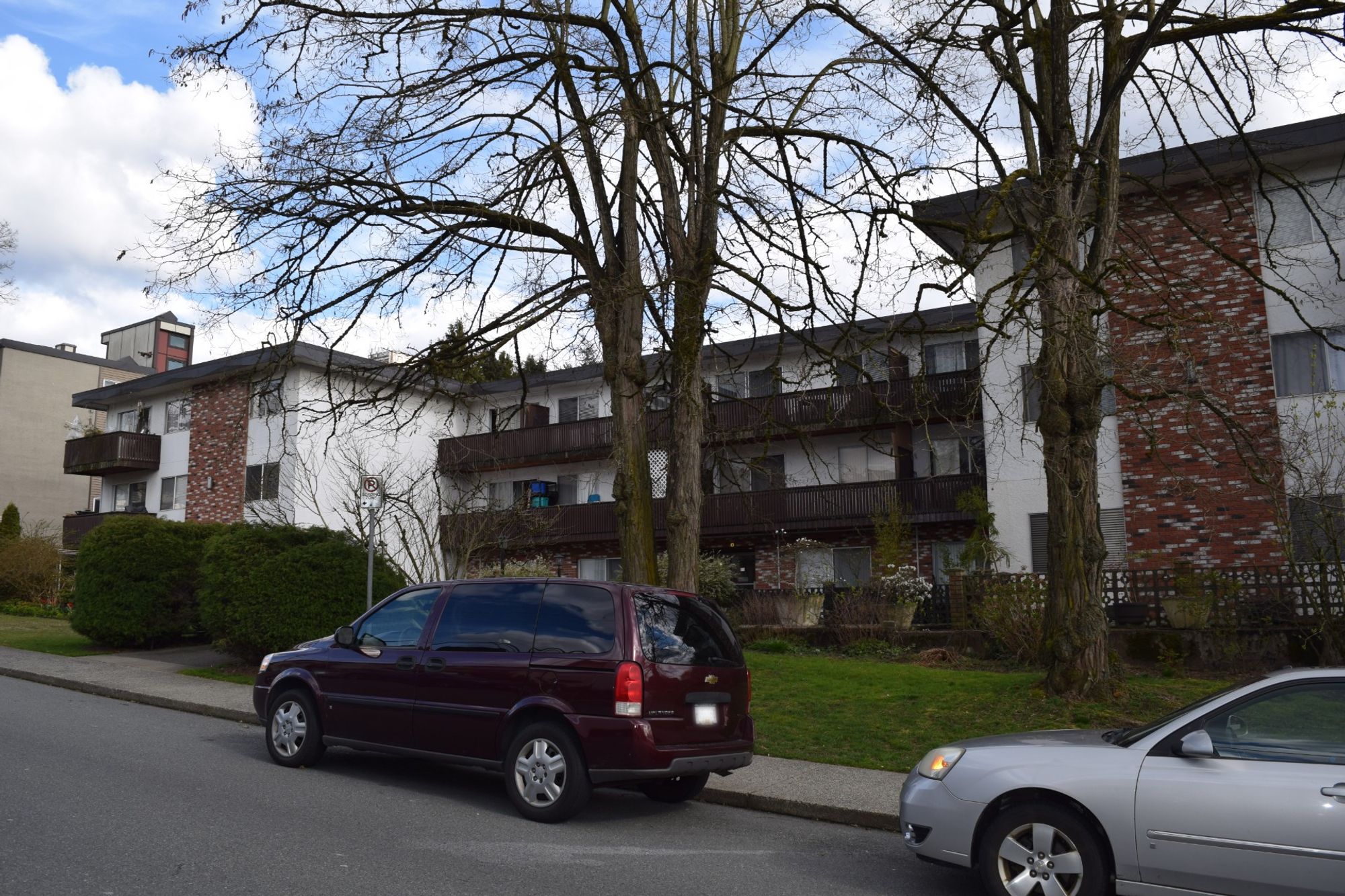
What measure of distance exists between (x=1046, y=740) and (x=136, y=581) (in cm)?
1718

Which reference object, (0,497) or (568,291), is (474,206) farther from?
(0,497)

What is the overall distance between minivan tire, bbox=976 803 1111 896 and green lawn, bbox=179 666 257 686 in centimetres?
1191

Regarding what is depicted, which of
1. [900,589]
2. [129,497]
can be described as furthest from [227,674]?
[129,497]

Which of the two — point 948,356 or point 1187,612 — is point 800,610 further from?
point 948,356

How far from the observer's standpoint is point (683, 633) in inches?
324

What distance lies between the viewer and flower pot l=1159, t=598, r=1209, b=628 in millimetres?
16531

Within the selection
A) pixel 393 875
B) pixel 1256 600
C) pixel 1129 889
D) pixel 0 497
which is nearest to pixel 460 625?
pixel 393 875

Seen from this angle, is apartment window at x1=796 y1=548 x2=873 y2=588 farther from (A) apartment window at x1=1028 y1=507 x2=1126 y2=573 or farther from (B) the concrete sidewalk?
(B) the concrete sidewalk

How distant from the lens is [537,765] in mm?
7750

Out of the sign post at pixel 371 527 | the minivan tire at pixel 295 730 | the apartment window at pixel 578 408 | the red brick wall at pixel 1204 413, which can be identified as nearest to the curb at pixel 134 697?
the sign post at pixel 371 527

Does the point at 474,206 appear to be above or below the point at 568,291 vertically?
above

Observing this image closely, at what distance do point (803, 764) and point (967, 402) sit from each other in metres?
3.80

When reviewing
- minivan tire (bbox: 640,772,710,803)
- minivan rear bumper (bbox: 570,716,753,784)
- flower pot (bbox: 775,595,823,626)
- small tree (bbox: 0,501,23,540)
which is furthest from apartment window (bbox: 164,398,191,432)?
minivan rear bumper (bbox: 570,716,753,784)

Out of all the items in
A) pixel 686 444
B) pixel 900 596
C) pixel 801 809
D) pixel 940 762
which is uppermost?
pixel 686 444
